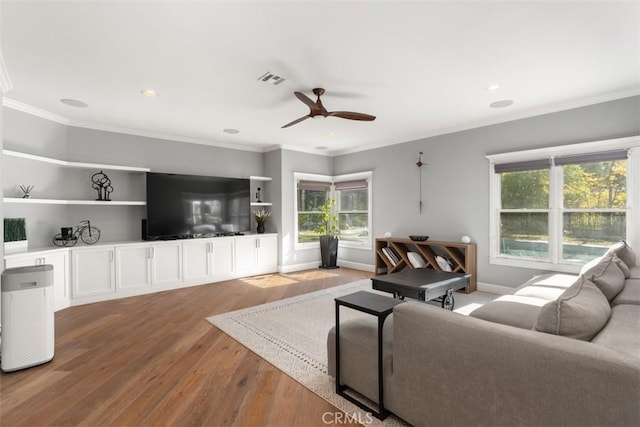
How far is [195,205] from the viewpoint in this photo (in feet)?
17.3

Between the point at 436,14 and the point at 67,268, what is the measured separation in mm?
4900

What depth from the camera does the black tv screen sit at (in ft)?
15.9

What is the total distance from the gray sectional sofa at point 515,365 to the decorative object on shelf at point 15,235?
3.92 m

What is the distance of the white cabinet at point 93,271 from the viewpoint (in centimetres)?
404

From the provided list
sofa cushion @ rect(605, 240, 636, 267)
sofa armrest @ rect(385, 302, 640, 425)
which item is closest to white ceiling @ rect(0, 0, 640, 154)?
sofa cushion @ rect(605, 240, 636, 267)

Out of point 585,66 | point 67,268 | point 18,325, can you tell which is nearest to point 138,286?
point 67,268

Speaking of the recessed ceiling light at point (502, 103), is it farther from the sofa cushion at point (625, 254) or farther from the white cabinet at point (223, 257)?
the white cabinet at point (223, 257)

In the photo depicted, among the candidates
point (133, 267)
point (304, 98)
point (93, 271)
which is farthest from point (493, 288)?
point (93, 271)

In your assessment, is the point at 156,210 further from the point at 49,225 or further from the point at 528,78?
the point at 528,78

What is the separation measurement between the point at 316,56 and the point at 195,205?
11.8 feet

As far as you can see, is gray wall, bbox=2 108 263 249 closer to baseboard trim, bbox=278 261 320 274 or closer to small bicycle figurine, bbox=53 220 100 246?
small bicycle figurine, bbox=53 220 100 246

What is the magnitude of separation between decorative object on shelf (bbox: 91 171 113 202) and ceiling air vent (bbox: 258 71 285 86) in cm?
325

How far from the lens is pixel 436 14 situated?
2100 millimetres

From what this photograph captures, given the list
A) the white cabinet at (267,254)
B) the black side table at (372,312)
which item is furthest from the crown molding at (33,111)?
the black side table at (372,312)
